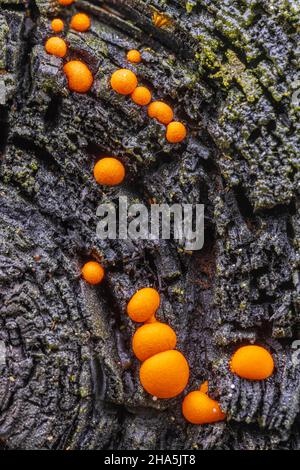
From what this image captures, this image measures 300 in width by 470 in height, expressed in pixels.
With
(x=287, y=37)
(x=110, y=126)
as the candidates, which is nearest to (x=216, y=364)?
(x=110, y=126)

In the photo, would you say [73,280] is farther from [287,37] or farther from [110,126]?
[287,37]

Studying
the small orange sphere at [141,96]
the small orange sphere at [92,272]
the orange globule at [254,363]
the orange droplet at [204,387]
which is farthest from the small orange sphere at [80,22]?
the orange droplet at [204,387]

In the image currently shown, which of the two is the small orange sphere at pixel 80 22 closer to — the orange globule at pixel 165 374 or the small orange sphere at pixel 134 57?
the small orange sphere at pixel 134 57

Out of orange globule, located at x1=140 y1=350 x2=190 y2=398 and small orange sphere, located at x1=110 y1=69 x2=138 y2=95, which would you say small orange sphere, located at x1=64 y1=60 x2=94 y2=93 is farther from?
orange globule, located at x1=140 y1=350 x2=190 y2=398

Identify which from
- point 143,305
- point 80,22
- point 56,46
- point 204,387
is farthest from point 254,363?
point 80,22

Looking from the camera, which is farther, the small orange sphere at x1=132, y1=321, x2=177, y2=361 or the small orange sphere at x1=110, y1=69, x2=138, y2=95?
the small orange sphere at x1=110, y1=69, x2=138, y2=95

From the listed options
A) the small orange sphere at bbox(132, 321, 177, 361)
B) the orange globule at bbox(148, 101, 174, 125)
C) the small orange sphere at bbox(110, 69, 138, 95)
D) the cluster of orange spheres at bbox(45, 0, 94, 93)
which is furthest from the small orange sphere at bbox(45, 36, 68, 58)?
the small orange sphere at bbox(132, 321, 177, 361)
